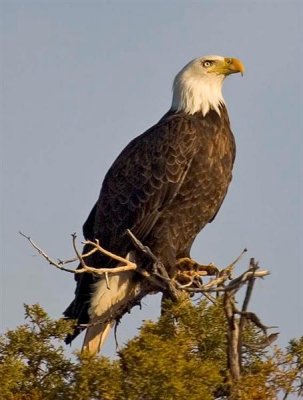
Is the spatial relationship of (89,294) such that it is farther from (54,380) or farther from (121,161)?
(54,380)

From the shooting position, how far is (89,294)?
1105 centimetres

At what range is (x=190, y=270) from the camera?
11023 mm

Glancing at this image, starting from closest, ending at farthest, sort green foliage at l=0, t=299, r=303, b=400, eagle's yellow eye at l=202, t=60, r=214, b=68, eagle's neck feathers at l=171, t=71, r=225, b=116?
green foliage at l=0, t=299, r=303, b=400 → eagle's neck feathers at l=171, t=71, r=225, b=116 → eagle's yellow eye at l=202, t=60, r=214, b=68

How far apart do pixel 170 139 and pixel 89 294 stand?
161cm

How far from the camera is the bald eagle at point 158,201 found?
35.7 feet

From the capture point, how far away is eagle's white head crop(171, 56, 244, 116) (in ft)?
37.8

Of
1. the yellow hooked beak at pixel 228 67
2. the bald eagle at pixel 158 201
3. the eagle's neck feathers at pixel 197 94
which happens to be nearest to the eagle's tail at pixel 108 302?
the bald eagle at pixel 158 201

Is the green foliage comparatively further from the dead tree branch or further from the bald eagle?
the bald eagle

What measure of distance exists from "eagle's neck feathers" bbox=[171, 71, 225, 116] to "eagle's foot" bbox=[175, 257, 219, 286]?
1.45 m

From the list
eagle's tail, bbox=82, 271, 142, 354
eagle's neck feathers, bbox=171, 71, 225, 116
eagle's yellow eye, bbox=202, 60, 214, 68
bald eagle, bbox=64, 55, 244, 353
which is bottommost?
eagle's tail, bbox=82, 271, 142, 354

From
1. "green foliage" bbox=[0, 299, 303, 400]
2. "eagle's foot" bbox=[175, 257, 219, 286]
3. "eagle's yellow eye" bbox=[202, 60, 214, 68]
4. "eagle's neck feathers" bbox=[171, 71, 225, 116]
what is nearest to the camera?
"green foliage" bbox=[0, 299, 303, 400]

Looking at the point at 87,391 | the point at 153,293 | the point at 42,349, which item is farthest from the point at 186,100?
the point at 87,391

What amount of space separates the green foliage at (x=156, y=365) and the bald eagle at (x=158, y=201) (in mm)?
2110

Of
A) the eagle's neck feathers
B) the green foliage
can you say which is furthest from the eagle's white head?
the green foliage
